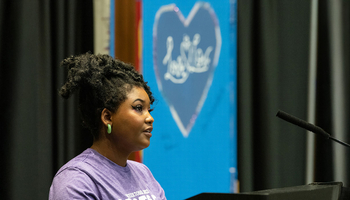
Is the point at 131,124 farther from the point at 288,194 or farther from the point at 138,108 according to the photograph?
the point at 288,194

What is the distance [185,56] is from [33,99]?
2.79ft

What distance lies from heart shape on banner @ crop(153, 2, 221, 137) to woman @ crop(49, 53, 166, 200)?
2.93 feet

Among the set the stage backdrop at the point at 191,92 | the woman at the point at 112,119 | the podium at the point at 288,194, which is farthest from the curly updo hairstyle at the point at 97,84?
the stage backdrop at the point at 191,92

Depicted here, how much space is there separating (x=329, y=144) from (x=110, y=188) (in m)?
1.60

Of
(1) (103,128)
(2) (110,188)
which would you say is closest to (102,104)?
(1) (103,128)

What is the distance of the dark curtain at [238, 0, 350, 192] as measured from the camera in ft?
7.07

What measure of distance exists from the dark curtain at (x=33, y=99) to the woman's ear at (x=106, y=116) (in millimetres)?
649

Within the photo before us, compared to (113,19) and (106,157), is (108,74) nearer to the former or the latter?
(106,157)

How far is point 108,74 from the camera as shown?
46.4 inches

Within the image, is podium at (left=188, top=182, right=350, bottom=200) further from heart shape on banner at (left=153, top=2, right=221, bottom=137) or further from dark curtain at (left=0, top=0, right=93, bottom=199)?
heart shape on banner at (left=153, top=2, right=221, bottom=137)

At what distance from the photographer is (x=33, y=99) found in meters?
1.66

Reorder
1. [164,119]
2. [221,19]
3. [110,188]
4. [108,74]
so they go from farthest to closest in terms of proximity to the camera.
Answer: [221,19] → [164,119] → [108,74] → [110,188]

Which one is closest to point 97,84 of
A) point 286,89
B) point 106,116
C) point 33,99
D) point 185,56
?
point 106,116

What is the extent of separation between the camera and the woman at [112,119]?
1091mm
